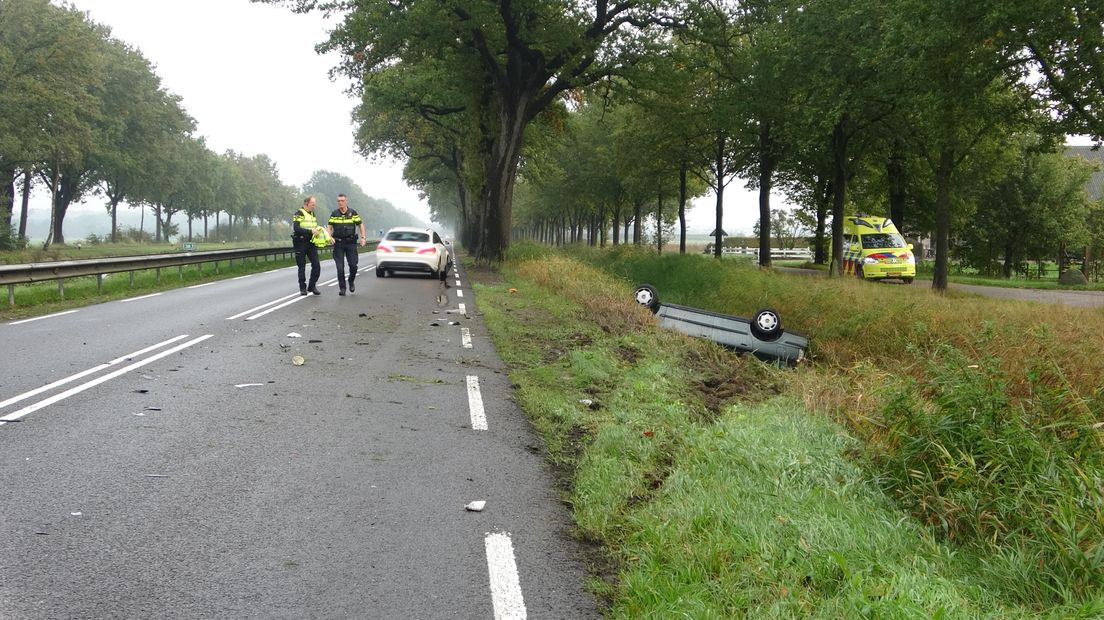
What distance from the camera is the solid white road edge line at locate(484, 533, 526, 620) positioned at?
301 cm

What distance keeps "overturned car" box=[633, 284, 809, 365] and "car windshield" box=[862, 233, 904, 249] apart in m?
15.7

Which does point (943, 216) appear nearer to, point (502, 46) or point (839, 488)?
point (502, 46)

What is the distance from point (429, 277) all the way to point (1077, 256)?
35591 mm

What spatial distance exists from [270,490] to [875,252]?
82.3 ft

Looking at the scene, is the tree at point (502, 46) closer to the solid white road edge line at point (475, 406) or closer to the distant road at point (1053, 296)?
the distant road at point (1053, 296)

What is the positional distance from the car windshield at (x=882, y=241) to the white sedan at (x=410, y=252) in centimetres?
1540

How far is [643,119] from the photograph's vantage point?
31359 mm

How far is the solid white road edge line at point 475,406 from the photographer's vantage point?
590cm

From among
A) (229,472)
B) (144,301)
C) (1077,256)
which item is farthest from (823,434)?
(1077,256)

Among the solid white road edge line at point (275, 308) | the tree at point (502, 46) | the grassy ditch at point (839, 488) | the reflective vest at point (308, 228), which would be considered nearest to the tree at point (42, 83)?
the tree at point (502, 46)

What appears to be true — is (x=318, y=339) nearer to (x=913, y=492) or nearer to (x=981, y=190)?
(x=913, y=492)

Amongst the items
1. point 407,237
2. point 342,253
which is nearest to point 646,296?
point 342,253

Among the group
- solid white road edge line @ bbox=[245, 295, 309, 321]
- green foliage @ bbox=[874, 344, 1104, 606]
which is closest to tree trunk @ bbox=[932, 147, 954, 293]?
solid white road edge line @ bbox=[245, 295, 309, 321]

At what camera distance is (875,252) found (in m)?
25.3
